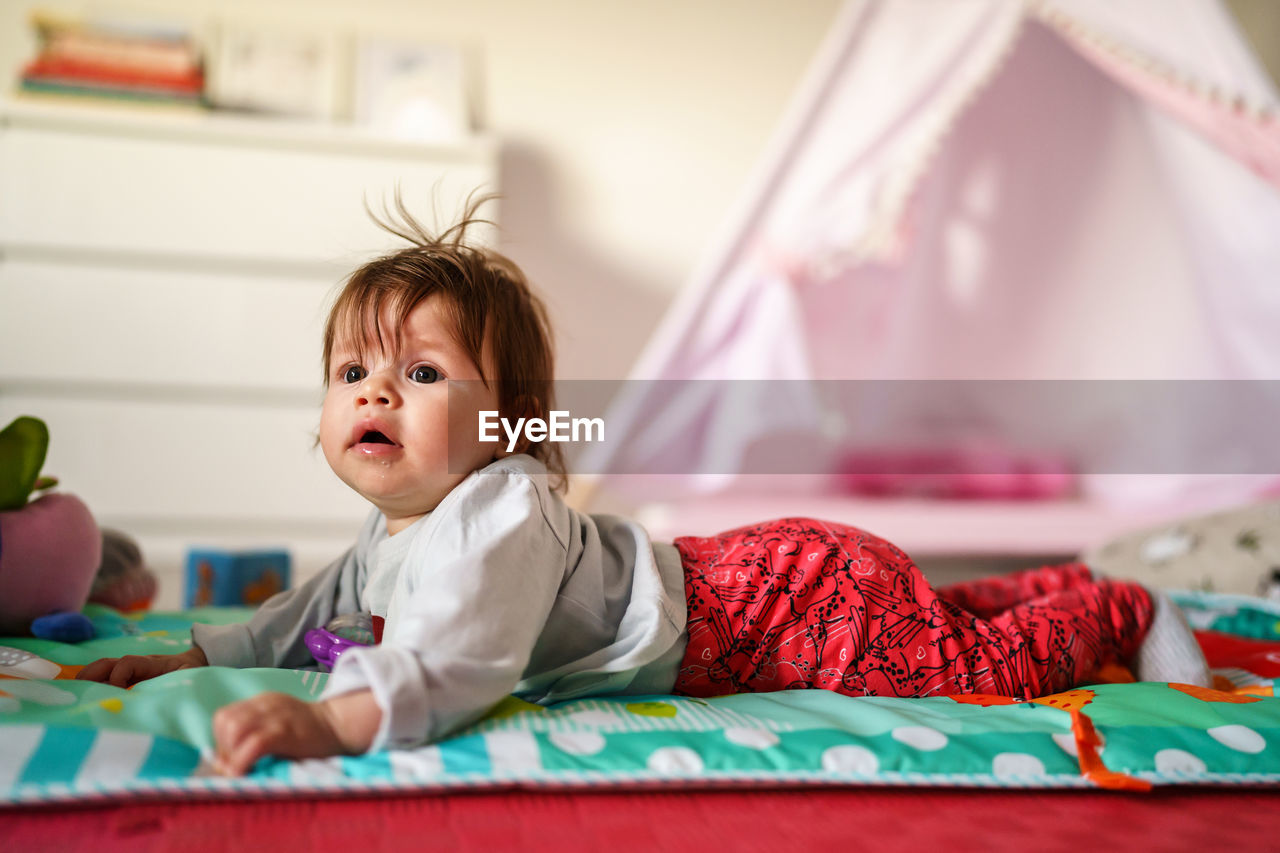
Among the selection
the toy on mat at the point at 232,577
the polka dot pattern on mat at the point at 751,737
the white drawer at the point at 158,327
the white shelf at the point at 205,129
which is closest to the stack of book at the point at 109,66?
the white shelf at the point at 205,129

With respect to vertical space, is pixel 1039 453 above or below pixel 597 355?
below

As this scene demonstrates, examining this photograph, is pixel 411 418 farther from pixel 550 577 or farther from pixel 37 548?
pixel 37 548

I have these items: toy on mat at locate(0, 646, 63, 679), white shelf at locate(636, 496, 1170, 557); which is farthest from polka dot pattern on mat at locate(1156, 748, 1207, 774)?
white shelf at locate(636, 496, 1170, 557)

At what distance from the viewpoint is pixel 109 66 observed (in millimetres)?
2461

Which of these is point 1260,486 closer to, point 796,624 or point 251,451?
point 796,624

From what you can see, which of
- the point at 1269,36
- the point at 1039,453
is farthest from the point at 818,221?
the point at 1269,36

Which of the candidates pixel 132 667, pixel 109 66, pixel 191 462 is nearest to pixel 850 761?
pixel 132 667

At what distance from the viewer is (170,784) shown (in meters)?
0.60

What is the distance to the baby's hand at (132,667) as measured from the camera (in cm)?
87

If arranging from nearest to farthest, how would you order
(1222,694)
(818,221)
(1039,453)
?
(1222,694) → (818,221) → (1039,453)

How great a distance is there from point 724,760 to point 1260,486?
102 inches

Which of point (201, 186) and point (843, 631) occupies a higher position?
point (201, 186)

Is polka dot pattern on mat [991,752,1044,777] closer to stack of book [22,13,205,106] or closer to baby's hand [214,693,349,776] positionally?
baby's hand [214,693,349,776]

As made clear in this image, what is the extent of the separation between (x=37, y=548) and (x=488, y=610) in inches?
25.8
